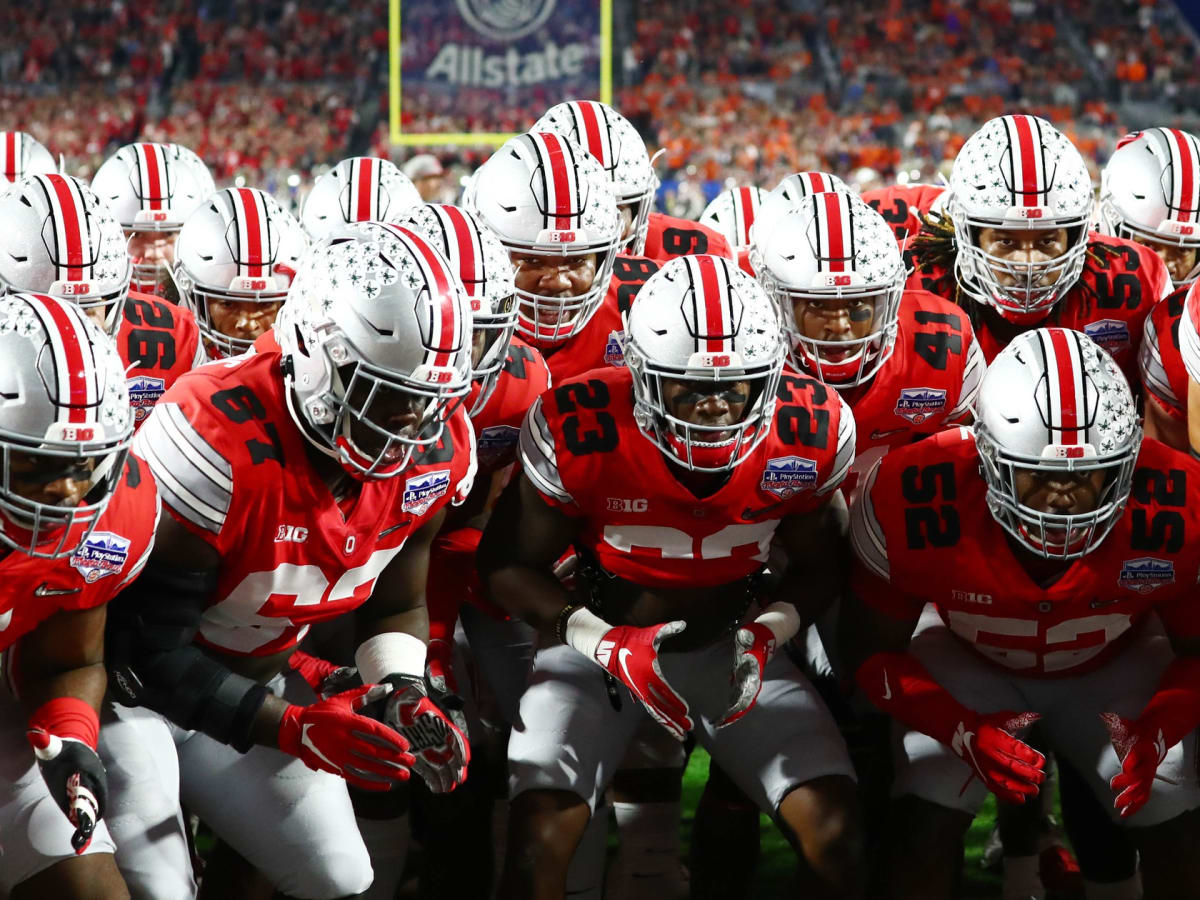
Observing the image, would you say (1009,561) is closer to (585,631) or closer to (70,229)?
(585,631)

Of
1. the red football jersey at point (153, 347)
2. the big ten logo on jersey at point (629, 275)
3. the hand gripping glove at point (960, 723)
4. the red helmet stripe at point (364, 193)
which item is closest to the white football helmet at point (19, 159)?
the red helmet stripe at point (364, 193)

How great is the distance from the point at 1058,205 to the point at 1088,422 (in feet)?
4.16

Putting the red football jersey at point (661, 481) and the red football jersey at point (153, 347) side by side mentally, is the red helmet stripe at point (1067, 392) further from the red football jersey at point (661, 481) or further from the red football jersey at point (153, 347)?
the red football jersey at point (153, 347)

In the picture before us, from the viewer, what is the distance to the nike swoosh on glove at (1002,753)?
2982mm

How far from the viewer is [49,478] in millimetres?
2350

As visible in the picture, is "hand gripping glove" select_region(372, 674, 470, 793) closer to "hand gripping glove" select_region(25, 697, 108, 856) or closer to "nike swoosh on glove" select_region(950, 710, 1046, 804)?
"hand gripping glove" select_region(25, 697, 108, 856)

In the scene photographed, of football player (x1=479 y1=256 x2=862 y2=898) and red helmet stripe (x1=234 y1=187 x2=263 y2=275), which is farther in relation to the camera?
red helmet stripe (x1=234 y1=187 x2=263 y2=275)

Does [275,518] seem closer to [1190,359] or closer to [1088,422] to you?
[1088,422]

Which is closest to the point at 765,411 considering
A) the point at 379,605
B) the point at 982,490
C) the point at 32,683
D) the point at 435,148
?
the point at 982,490

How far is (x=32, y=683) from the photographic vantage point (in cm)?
260

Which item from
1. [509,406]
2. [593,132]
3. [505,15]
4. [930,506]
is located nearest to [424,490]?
[509,406]

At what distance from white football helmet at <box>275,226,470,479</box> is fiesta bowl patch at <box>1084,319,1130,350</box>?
88.0 inches

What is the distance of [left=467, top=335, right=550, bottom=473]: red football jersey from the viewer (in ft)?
11.6

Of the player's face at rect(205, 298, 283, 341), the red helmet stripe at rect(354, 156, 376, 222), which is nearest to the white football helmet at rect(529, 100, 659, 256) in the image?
the red helmet stripe at rect(354, 156, 376, 222)
